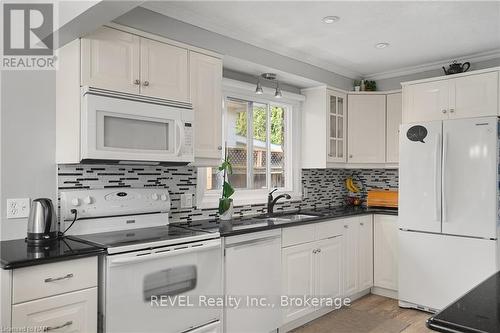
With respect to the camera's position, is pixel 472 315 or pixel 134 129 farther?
pixel 134 129

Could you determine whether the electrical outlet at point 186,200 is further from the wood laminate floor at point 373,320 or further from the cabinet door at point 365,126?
the cabinet door at point 365,126

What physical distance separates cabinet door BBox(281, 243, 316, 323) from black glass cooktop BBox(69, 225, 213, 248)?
0.93 meters

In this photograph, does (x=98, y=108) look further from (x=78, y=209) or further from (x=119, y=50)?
(x=78, y=209)

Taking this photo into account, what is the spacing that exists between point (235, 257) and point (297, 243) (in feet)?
2.32

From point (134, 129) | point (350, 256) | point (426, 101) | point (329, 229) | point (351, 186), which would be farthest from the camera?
point (351, 186)

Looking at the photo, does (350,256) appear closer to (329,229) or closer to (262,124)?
(329,229)

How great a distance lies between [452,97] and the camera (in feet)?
11.9

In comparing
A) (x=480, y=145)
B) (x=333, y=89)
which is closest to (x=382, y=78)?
(x=333, y=89)

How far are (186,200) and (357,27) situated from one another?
194cm

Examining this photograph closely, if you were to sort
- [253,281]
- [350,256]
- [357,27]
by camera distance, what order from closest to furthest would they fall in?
1. [253,281]
2. [357,27]
3. [350,256]

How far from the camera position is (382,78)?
458 cm

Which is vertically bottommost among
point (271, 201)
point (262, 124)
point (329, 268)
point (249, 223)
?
point (329, 268)

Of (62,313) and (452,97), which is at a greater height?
(452,97)

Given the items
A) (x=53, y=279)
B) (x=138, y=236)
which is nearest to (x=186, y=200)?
(x=138, y=236)
